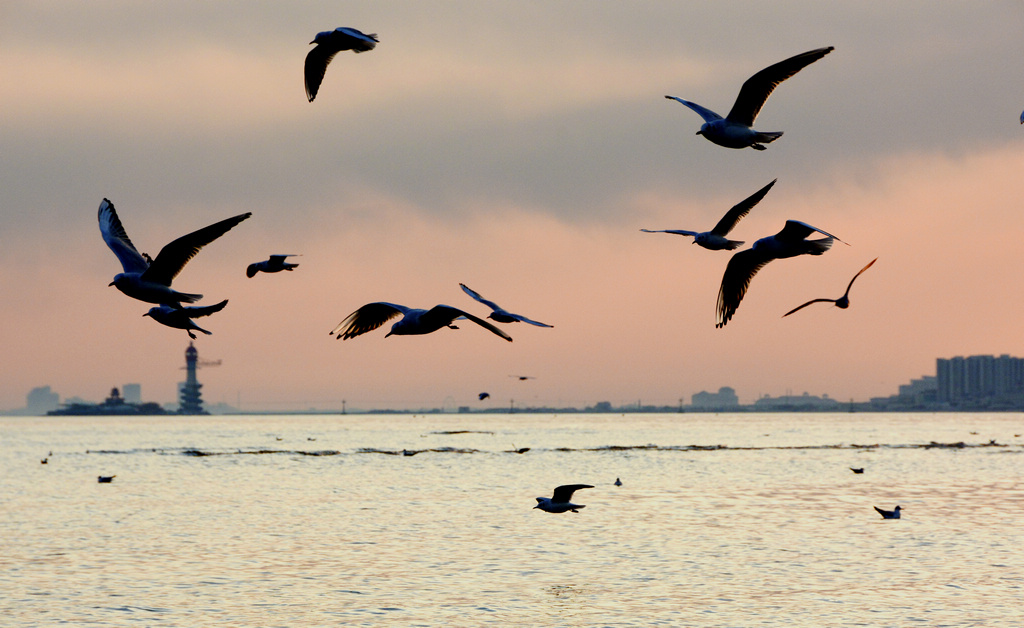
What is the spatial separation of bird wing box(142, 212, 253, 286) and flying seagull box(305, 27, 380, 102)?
3.88 m

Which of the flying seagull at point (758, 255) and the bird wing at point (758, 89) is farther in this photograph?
the bird wing at point (758, 89)

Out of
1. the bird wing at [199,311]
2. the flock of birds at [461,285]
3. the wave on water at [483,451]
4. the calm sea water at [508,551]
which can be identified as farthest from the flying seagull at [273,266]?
the wave on water at [483,451]

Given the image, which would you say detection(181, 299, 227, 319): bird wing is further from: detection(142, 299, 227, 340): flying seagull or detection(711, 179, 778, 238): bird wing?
detection(711, 179, 778, 238): bird wing

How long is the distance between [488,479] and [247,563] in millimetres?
50162

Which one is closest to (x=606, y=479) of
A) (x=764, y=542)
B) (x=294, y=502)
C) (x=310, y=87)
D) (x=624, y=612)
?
(x=294, y=502)

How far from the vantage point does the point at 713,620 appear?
3594 cm

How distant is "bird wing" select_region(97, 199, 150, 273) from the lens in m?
17.6

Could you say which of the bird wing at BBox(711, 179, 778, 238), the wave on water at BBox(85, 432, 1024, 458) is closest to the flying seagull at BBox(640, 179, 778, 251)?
the bird wing at BBox(711, 179, 778, 238)

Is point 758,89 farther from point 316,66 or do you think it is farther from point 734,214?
point 316,66

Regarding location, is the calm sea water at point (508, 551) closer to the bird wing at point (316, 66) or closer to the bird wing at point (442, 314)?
the bird wing at point (442, 314)

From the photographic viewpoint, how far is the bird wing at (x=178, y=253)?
1502cm

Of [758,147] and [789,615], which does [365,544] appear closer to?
[789,615]

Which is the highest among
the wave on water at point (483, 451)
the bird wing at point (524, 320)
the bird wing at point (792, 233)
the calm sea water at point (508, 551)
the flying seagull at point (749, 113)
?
the flying seagull at point (749, 113)

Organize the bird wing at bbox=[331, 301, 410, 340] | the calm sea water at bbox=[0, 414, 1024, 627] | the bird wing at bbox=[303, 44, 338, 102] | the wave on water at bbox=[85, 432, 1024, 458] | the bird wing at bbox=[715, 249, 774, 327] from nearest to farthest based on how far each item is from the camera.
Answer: the bird wing at bbox=[715, 249, 774, 327]
the bird wing at bbox=[303, 44, 338, 102]
the bird wing at bbox=[331, 301, 410, 340]
the calm sea water at bbox=[0, 414, 1024, 627]
the wave on water at bbox=[85, 432, 1024, 458]
